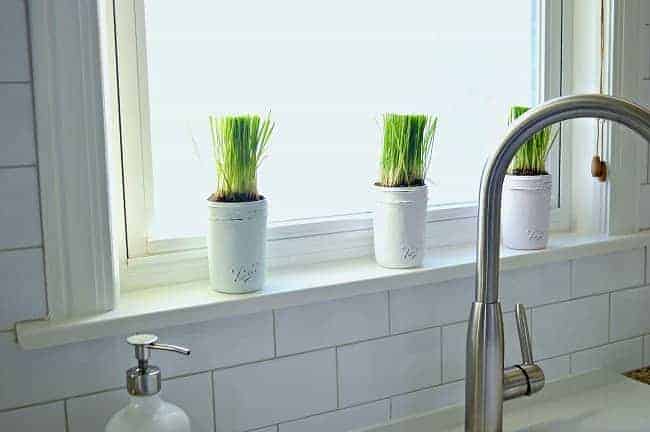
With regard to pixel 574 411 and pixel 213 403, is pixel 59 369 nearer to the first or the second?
pixel 213 403

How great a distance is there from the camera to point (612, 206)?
1.56 m

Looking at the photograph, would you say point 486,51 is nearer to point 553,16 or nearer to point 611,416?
point 553,16

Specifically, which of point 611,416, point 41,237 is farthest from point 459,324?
point 41,237

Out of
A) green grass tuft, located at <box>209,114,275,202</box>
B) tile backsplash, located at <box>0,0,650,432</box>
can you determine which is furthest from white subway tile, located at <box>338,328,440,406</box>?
green grass tuft, located at <box>209,114,275,202</box>

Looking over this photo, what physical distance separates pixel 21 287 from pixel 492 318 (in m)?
0.65

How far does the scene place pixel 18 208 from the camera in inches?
40.0

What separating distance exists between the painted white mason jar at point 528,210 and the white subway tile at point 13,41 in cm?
84

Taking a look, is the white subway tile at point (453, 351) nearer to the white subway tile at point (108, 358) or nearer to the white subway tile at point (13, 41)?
the white subway tile at point (108, 358)

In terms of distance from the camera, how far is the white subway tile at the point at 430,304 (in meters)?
1.32

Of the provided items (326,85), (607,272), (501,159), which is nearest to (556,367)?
(607,272)

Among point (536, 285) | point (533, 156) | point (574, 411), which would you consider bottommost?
point (574, 411)

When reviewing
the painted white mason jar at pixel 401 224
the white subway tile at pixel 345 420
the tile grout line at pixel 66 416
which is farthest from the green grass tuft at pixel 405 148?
the tile grout line at pixel 66 416

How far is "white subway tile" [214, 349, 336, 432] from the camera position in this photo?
1.19 m

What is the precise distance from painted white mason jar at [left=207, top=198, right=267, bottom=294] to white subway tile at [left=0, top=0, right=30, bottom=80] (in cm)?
31
